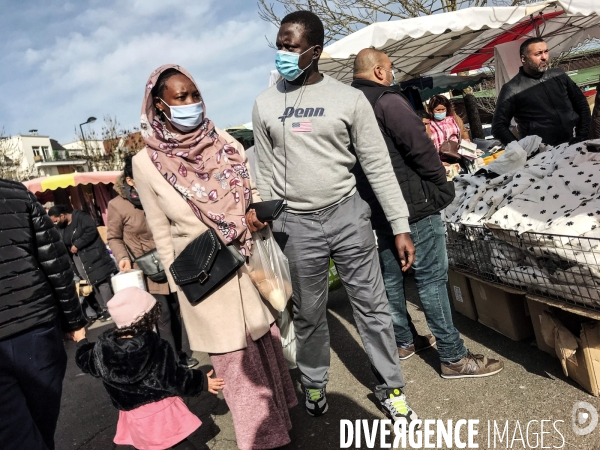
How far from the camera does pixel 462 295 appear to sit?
4.02 meters

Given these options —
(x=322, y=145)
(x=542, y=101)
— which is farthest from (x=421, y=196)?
(x=542, y=101)

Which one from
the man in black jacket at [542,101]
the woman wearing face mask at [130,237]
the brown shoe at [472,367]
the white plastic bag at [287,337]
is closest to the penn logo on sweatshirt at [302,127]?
the white plastic bag at [287,337]

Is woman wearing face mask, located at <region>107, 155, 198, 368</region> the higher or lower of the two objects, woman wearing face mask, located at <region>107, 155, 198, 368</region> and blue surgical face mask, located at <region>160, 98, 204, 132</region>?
the lower

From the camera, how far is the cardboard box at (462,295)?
3.94 meters

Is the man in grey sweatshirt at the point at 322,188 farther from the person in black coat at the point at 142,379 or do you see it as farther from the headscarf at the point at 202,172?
the person in black coat at the point at 142,379

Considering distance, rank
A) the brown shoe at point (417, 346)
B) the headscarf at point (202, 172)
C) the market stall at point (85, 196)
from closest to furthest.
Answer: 1. the headscarf at point (202, 172)
2. the brown shoe at point (417, 346)
3. the market stall at point (85, 196)

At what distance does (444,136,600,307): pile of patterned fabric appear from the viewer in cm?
260

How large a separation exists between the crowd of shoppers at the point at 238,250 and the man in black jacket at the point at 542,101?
2.39 meters

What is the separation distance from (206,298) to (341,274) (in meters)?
0.83

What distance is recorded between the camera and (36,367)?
2.49m

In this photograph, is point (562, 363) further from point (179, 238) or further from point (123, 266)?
point (123, 266)

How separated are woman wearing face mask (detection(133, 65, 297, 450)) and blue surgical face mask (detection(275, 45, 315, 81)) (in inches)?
19.2

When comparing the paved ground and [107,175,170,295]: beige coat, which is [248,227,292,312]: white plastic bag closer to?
the paved ground

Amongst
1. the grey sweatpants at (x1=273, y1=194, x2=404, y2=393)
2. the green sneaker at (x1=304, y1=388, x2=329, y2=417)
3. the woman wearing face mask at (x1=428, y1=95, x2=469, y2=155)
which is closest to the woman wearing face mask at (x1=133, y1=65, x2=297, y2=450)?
the grey sweatpants at (x1=273, y1=194, x2=404, y2=393)
